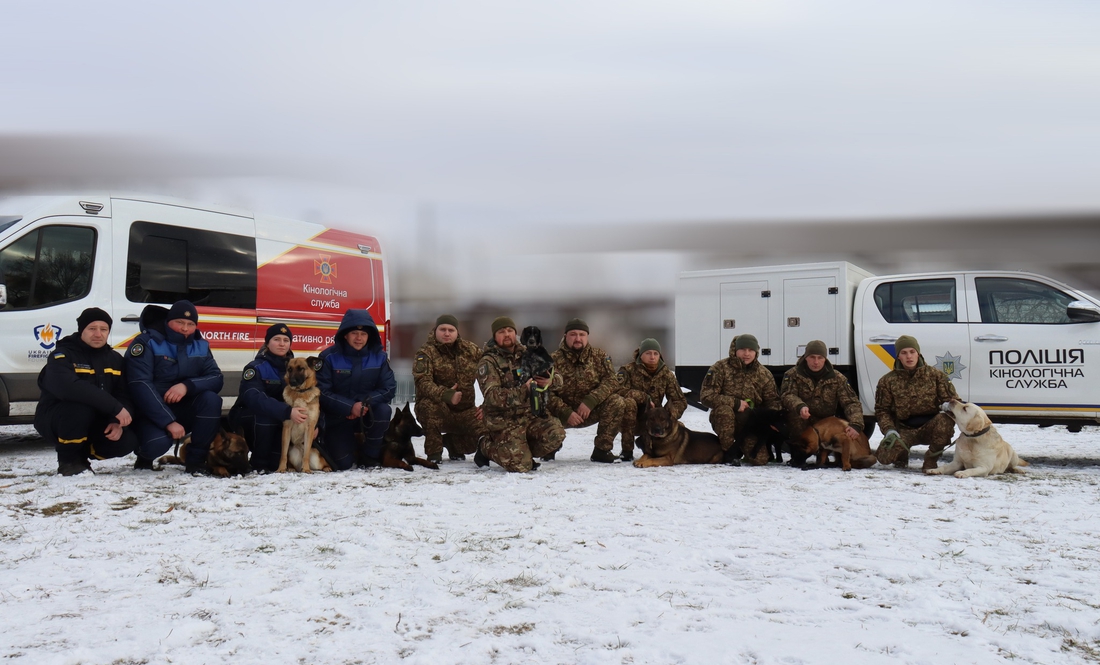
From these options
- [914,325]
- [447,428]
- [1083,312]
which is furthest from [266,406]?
[1083,312]

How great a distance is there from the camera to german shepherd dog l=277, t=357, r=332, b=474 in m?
5.53

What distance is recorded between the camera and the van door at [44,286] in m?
5.82

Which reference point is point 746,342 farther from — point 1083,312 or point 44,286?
point 44,286

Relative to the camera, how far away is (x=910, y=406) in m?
6.29

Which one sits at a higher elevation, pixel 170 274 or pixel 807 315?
pixel 170 274

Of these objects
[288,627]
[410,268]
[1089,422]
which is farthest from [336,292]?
[1089,422]

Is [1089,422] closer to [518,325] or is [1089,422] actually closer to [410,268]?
[518,325]

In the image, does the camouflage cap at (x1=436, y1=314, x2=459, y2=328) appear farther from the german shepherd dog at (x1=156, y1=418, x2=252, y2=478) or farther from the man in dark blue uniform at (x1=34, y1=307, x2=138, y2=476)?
the man in dark blue uniform at (x1=34, y1=307, x2=138, y2=476)

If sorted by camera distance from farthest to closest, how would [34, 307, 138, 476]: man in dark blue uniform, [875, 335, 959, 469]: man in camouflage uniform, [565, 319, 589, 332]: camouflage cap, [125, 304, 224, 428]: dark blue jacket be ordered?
[565, 319, 589, 332]: camouflage cap → [875, 335, 959, 469]: man in camouflage uniform → [125, 304, 224, 428]: dark blue jacket → [34, 307, 138, 476]: man in dark blue uniform

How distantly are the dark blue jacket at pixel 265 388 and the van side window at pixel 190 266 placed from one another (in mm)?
1355

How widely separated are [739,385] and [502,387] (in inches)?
88.7

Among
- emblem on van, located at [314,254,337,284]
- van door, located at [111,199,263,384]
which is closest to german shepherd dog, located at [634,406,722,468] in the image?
emblem on van, located at [314,254,337,284]

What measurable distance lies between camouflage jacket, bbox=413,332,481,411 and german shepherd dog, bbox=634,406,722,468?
5.13ft

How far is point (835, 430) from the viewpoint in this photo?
6.32 m
